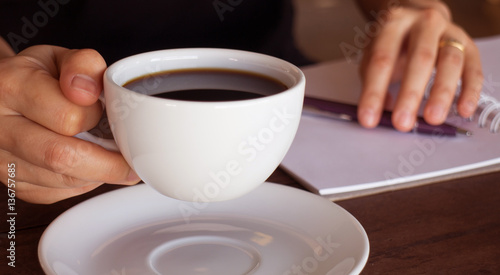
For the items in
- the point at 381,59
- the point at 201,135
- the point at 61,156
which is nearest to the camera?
the point at 201,135

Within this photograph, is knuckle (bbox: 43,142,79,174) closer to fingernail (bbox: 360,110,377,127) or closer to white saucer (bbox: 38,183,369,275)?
white saucer (bbox: 38,183,369,275)

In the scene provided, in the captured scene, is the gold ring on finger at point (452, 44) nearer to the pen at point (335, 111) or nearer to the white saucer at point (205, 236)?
the pen at point (335, 111)

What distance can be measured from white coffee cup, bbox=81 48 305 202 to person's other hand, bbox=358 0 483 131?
1.32 ft

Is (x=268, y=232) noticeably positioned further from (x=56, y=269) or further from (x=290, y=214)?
(x=56, y=269)

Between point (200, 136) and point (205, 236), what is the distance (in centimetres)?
17

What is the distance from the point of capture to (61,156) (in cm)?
58

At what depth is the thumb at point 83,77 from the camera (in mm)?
546

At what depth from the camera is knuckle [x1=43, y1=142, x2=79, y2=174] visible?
1.90 ft

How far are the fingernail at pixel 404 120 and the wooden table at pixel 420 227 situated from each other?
0.16 m

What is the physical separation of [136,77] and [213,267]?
7.8 inches

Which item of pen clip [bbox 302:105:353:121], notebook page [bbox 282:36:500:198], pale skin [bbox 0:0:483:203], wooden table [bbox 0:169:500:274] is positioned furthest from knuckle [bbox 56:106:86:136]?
pen clip [bbox 302:105:353:121]

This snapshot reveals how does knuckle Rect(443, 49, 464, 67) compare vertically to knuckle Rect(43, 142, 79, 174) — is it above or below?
below

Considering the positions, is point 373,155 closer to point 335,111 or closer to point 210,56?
point 335,111

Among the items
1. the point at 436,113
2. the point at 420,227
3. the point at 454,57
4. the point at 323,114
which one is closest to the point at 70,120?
the point at 420,227
